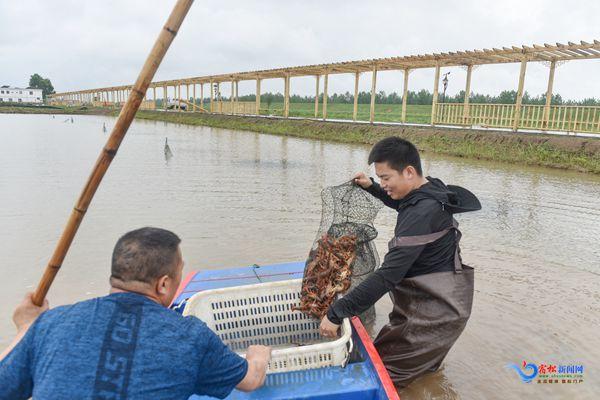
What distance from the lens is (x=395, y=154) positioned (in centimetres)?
275

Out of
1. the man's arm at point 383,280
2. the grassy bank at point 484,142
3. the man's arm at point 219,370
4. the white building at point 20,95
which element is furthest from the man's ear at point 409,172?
the white building at point 20,95

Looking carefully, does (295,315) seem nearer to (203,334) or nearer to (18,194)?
(203,334)

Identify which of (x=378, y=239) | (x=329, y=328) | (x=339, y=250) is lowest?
(x=378, y=239)

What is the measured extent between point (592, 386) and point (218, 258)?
Result: 4447 mm

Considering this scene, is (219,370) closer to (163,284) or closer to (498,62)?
(163,284)

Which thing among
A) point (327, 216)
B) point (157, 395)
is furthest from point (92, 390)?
point (327, 216)

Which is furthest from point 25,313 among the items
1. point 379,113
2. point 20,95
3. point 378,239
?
point 20,95

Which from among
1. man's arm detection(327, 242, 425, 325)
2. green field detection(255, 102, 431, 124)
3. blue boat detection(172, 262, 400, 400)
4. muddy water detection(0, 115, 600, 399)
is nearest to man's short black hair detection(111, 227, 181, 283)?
blue boat detection(172, 262, 400, 400)

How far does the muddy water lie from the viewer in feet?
12.7

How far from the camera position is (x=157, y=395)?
1.50m

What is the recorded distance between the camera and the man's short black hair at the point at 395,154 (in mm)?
2748

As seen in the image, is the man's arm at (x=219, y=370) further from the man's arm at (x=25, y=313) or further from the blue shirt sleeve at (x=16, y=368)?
the man's arm at (x=25, y=313)

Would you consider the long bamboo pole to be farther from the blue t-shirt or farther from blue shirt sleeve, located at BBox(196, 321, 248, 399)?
blue shirt sleeve, located at BBox(196, 321, 248, 399)

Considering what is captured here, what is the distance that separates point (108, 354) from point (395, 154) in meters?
2.00
